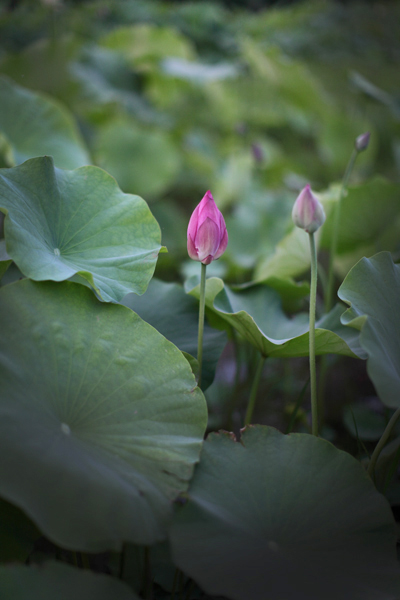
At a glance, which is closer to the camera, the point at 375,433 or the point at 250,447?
the point at 250,447

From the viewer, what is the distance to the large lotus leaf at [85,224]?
0.67 metres

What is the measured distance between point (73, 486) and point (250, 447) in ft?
0.80

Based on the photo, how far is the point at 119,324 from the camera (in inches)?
25.2

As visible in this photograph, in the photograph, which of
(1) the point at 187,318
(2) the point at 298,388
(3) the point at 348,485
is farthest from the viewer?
(2) the point at 298,388

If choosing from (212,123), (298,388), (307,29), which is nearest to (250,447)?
(298,388)

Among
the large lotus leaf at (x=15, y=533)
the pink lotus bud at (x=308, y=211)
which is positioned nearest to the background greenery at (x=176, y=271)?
the large lotus leaf at (x=15, y=533)

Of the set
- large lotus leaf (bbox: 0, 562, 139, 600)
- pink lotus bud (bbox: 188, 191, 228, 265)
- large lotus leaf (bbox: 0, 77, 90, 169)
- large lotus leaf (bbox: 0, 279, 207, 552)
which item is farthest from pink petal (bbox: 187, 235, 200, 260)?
large lotus leaf (bbox: 0, 77, 90, 169)

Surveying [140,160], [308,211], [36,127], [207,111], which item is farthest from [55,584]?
[207,111]

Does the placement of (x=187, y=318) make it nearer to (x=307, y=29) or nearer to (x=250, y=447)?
(x=250, y=447)

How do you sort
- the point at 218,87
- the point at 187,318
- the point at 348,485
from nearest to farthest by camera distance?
the point at 348,485, the point at 187,318, the point at 218,87

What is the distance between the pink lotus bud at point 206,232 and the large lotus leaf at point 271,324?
78 millimetres

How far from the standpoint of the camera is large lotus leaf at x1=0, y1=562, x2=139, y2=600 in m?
0.47

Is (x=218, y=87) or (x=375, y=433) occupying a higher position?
(x=218, y=87)

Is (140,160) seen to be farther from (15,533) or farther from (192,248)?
(15,533)
